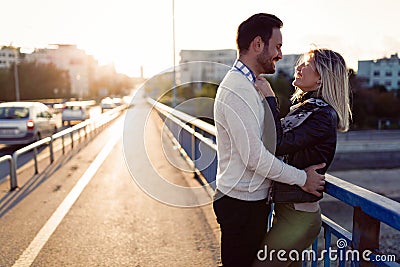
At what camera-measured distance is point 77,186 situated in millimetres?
7887

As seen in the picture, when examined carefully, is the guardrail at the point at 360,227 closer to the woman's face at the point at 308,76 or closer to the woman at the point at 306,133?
the woman at the point at 306,133

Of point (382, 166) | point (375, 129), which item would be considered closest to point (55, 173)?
point (382, 166)

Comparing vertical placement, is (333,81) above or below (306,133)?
above

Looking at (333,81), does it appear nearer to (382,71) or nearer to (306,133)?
(306,133)

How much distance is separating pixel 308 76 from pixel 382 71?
10490cm

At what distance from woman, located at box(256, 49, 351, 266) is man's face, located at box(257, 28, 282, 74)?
0.10 metres

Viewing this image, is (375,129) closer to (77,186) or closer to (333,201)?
(333,201)

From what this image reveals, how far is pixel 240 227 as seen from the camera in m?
2.25

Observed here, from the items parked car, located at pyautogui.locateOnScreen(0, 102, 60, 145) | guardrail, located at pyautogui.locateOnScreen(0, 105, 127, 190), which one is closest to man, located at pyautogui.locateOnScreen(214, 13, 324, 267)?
guardrail, located at pyautogui.locateOnScreen(0, 105, 127, 190)

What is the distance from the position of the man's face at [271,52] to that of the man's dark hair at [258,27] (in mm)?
26

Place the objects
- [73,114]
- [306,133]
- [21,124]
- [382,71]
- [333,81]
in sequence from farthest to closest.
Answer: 1. [382,71]
2. [73,114]
3. [21,124]
4. [333,81]
5. [306,133]

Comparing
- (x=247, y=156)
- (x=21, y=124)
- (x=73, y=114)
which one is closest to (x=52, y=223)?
(x=247, y=156)

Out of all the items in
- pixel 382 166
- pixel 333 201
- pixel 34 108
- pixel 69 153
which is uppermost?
pixel 34 108

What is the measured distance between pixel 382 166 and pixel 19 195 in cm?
4578
